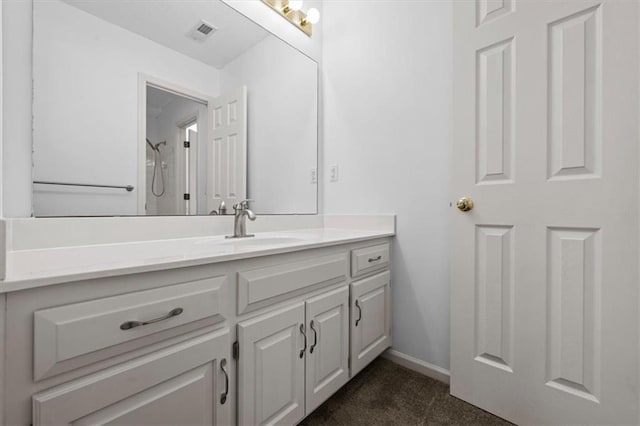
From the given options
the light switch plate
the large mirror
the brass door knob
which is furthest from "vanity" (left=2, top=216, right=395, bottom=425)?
the light switch plate

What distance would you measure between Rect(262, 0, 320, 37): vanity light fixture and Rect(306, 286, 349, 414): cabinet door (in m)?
1.67

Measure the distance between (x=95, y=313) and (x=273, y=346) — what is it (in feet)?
1.77

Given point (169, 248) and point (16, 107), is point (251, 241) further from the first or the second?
point (16, 107)

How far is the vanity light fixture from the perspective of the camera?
1738mm

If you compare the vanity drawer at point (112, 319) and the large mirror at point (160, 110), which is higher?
the large mirror at point (160, 110)

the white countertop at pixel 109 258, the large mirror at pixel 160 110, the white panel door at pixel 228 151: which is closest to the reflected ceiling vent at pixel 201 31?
the large mirror at pixel 160 110

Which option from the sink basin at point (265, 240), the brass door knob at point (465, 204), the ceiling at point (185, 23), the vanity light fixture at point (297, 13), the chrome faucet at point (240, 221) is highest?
the vanity light fixture at point (297, 13)

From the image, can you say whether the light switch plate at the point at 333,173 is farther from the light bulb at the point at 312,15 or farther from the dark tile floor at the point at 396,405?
the dark tile floor at the point at 396,405

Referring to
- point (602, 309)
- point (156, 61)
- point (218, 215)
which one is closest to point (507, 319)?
point (602, 309)

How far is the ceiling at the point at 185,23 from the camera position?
111 cm

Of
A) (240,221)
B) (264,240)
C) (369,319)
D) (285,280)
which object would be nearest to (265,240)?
(264,240)

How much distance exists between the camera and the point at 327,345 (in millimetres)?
1193

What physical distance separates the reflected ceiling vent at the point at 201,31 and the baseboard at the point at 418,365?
6.33 feet

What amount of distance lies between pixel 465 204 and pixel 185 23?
5.00ft
